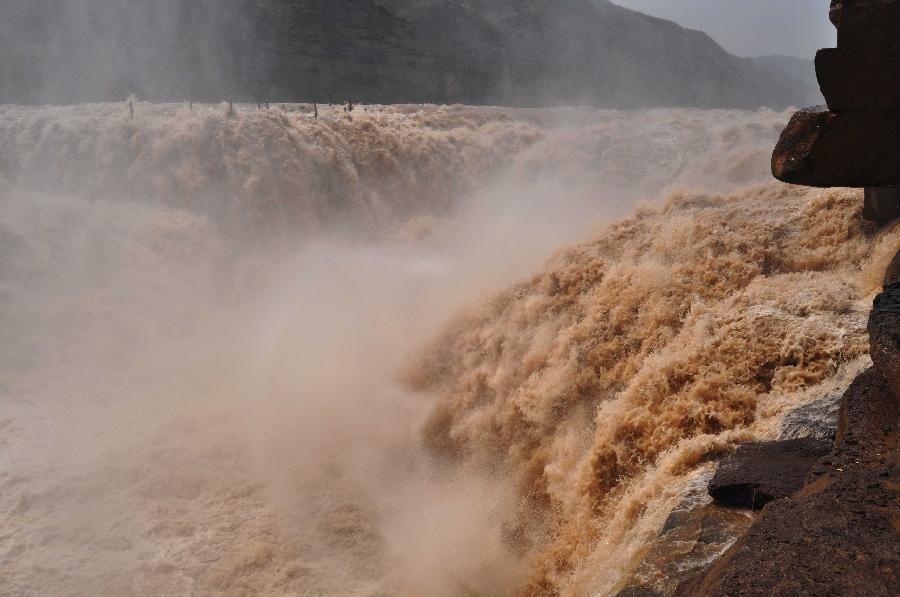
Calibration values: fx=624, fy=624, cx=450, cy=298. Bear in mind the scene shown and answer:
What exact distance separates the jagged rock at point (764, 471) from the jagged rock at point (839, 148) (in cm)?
138

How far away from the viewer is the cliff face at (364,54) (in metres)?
17.5

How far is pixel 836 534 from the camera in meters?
2.14

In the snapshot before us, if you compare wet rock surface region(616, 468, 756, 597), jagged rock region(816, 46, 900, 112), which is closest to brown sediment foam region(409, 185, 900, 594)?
wet rock surface region(616, 468, 756, 597)

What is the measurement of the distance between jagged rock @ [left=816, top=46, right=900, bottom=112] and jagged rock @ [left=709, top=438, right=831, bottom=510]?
1.71 metres

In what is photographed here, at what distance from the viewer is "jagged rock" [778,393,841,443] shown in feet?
11.1

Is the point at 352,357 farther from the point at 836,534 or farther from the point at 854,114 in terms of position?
the point at 836,534

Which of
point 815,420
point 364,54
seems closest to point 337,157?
point 815,420

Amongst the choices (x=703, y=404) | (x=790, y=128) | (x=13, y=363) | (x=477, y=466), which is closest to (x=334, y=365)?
(x=477, y=466)

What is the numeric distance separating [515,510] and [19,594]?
419cm

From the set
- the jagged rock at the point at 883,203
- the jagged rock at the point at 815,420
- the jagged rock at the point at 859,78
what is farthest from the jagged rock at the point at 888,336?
the jagged rock at the point at 883,203

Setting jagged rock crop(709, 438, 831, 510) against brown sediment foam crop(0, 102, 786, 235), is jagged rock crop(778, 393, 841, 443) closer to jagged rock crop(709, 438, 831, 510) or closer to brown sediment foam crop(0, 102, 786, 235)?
jagged rock crop(709, 438, 831, 510)

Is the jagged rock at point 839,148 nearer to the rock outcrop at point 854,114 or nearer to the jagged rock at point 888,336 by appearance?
the rock outcrop at point 854,114

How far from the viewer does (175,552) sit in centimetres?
557

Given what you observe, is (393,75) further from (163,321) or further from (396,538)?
(396,538)
